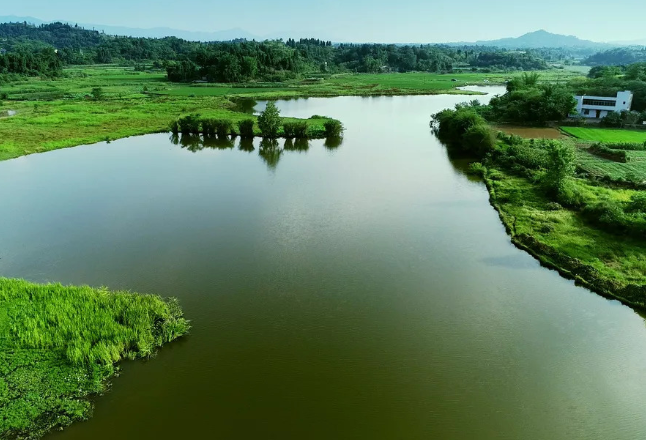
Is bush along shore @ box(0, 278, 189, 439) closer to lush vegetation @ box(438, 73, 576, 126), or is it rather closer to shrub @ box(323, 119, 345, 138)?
shrub @ box(323, 119, 345, 138)

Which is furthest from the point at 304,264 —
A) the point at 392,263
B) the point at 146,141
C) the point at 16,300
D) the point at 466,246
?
the point at 146,141

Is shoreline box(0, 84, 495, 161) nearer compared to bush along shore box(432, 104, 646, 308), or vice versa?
bush along shore box(432, 104, 646, 308)

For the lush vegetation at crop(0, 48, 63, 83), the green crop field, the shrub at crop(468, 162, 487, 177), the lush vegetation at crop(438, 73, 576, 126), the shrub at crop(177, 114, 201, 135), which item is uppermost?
the lush vegetation at crop(0, 48, 63, 83)

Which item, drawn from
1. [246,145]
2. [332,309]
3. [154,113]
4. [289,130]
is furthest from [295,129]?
[332,309]

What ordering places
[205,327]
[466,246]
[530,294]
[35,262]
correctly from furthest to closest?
[466,246] < [35,262] < [530,294] < [205,327]

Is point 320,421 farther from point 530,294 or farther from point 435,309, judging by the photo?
point 530,294

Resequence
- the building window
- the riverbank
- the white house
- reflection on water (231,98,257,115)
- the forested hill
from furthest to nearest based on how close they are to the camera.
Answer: the forested hill, reflection on water (231,98,257,115), the building window, the white house, the riverbank

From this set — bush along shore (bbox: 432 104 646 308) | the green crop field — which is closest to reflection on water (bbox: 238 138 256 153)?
bush along shore (bbox: 432 104 646 308)
